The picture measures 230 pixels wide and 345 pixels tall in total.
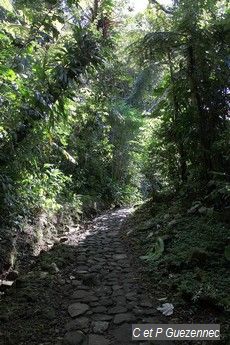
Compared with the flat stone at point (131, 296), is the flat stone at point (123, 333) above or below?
below

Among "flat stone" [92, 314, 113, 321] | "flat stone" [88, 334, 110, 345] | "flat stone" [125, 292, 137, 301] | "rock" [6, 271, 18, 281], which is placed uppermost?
"rock" [6, 271, 18, 281]

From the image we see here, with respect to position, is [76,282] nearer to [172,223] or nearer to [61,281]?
[61,281]

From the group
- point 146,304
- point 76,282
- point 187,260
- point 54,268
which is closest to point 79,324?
point 146,304

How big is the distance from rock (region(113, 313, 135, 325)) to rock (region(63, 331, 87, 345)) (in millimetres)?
423

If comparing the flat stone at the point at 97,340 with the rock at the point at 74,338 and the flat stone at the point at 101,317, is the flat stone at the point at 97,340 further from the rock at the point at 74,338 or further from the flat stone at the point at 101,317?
the flat stone at the point at 101,317

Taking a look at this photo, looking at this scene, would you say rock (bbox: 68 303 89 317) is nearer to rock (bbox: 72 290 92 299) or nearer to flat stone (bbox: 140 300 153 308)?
rock (bbox: 72 290 92 299)

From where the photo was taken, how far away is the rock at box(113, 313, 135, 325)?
147 inches

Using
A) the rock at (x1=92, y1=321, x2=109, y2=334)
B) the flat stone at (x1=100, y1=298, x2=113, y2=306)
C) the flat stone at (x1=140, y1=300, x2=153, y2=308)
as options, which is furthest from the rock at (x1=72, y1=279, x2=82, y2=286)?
the rock at (x1=92, y1=321, x2=109, y2=334)

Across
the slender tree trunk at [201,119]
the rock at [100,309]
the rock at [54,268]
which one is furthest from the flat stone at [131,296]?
the slender tree trunk at [201,119]

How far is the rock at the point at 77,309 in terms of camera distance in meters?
3.95

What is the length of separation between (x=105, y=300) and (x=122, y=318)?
1.69 feet

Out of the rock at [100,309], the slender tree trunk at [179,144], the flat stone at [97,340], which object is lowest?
the flat stone at [97,340]

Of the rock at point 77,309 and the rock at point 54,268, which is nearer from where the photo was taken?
the rock at point 77,309

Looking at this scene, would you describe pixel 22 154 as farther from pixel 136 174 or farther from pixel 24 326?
pixel 136 174
